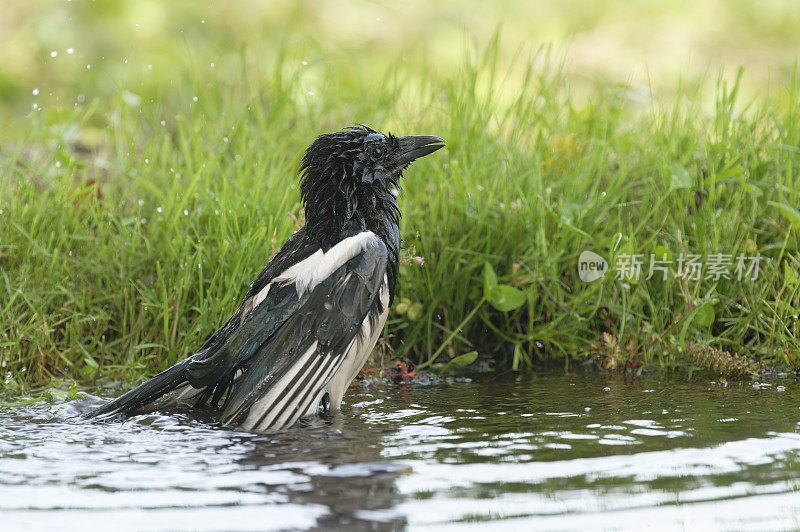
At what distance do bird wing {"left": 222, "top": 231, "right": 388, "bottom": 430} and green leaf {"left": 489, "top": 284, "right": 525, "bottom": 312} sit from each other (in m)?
0.90

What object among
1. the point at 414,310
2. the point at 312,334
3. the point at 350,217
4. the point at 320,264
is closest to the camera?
the point at 312,334

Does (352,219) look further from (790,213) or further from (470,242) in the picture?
(790,213)

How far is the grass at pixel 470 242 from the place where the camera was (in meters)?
4.59

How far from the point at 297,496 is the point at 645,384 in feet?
7.04

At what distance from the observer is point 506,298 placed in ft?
15.2

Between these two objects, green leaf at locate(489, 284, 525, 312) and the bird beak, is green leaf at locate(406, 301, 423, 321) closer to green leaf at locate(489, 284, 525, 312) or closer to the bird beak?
green leaf at locate(489, 284, 525, 312)

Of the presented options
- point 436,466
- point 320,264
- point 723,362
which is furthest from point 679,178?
point 436,466

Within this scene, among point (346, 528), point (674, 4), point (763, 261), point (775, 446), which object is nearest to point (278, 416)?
point (346, 528)

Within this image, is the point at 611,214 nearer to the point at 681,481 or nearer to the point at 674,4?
the point at 681,481

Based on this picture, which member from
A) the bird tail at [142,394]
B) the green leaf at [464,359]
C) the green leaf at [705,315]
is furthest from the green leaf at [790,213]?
the bird tail at [142,394]

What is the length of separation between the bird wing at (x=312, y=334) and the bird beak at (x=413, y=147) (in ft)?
1.69

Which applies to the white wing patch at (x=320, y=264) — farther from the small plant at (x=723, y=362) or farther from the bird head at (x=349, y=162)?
the small plant at (x=723, y=362)

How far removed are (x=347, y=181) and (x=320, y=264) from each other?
43 cm

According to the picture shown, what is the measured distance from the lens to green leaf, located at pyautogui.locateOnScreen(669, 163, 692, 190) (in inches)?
194
